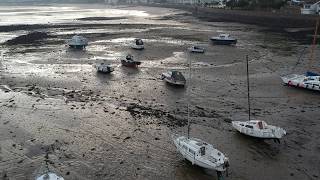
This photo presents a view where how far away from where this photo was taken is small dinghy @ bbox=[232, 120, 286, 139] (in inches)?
933

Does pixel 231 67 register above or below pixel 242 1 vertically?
below

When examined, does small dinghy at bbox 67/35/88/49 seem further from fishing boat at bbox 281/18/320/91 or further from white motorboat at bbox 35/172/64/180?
white motorboat at bbox 35/172/64/180

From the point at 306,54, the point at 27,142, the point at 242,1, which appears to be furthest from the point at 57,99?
the point at 242,1

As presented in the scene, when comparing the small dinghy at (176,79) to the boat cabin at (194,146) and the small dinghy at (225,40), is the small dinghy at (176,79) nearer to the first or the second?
the boat cabin at (194,146)

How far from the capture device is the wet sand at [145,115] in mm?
21703

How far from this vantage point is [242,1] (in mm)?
109438

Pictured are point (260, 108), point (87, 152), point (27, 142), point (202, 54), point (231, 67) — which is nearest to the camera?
point (87, 152)

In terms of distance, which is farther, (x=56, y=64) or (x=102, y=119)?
(x=56, y=64)

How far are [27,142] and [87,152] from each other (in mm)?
4368

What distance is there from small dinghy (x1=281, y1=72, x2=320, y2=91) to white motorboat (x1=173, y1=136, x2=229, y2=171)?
17754mm

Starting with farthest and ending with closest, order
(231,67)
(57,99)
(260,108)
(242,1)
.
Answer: (242,1) < (231,67) < (57,99) < (260,108)

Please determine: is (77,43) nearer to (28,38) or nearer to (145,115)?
(28,38)

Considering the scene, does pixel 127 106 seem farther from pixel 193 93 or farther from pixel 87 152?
pixel 87 152

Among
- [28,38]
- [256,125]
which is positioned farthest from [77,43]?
[256,125]
